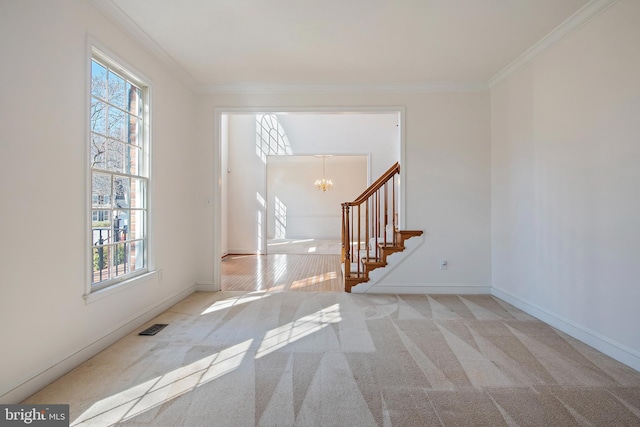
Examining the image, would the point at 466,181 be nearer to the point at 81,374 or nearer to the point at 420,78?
the point at 420,78

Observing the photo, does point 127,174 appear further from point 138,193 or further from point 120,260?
point 120,260

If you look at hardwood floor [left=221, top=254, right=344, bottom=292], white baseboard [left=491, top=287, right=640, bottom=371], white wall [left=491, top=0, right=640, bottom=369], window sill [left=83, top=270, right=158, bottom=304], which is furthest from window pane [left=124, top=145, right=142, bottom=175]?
white baseboard [left=491, top=287, right=640, bottom=371]

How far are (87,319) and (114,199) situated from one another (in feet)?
3.26

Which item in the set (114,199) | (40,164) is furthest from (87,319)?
(40,164)

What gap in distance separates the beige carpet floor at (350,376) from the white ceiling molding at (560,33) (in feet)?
8.81

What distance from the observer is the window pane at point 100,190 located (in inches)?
96.1

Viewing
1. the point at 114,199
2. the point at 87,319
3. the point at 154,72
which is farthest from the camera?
the point at 154,72

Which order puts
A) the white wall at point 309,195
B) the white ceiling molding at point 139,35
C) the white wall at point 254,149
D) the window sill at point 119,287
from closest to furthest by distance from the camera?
the window sill at point 119,287 → the white ceiling molding at point 139,35 → the white wall at point 254,149 → the white wall at point 309,195

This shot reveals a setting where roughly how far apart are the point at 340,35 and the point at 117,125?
2.18m

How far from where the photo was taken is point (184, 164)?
12.6 feet

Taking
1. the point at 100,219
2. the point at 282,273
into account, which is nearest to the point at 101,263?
the point at 100,219

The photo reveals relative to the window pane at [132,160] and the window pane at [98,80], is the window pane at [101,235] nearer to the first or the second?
the window pane at [132,160]

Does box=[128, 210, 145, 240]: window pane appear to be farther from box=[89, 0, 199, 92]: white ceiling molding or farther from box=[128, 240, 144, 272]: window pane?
box=[89, 0, 199, 92]: white ceiling molding
